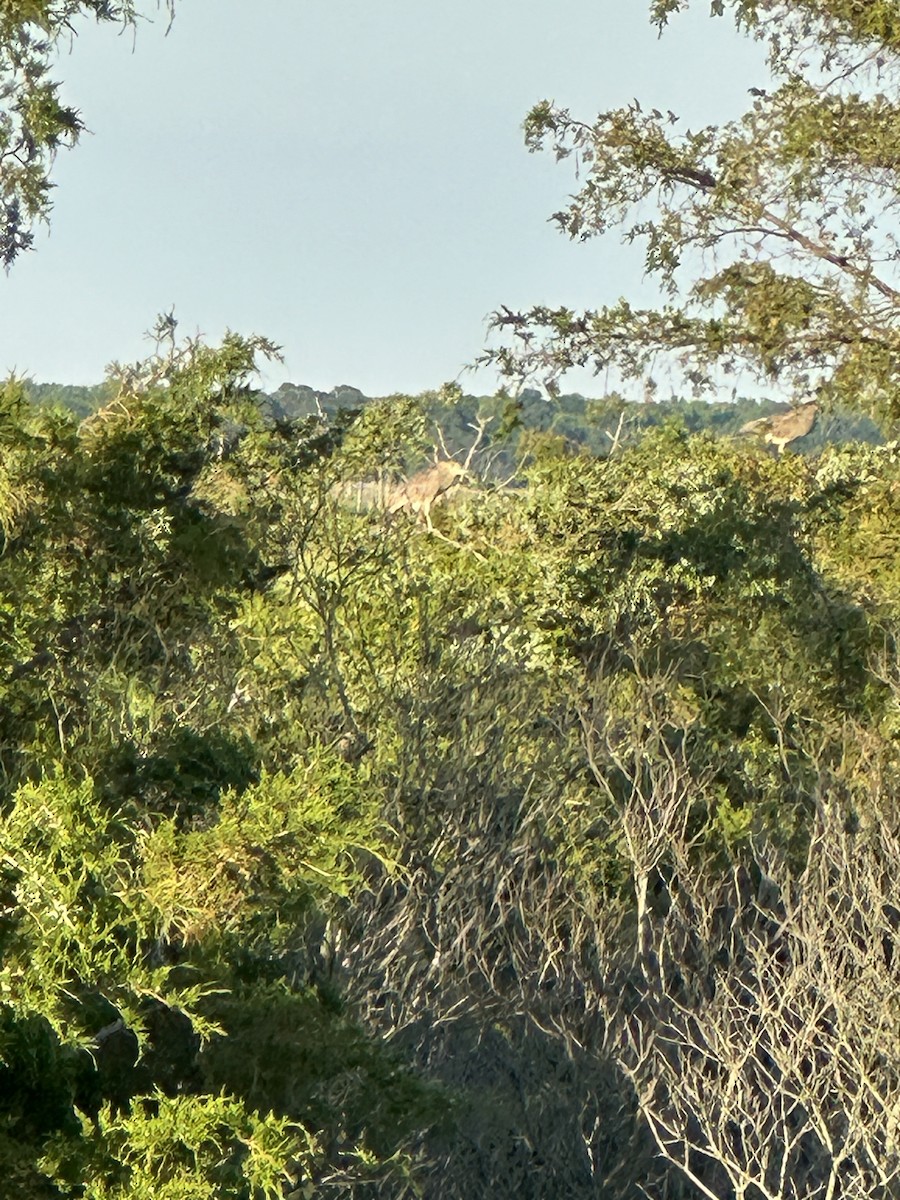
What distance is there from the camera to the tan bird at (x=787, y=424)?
13.6 m

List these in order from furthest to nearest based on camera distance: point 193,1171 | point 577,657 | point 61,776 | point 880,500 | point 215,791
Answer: point 577,657, point 880,500, point 215,791, point 61,776, point 193,1171

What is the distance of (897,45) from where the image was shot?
39.5 feet

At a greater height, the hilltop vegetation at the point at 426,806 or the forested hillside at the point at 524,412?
the forested hillside at the point at 524,412

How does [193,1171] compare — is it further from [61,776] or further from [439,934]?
[439,934]

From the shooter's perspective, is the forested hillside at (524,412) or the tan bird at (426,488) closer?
the forested hillside at (524,412)

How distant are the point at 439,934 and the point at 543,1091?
1479 mm

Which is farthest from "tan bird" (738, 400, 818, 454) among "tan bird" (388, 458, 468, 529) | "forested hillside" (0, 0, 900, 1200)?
"tan bird" (388, 458, 468, 529)

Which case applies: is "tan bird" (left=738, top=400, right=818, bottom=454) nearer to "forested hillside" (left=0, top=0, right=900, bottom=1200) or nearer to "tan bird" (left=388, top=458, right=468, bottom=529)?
"forested hillside" (left=0, top=0, right=900, bottom=1200)

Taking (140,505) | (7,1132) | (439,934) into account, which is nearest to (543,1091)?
(439,934)

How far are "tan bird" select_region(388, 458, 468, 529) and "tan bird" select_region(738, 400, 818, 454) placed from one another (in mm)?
2853

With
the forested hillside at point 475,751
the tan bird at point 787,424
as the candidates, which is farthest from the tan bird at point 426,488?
the tan bird at point 787,424

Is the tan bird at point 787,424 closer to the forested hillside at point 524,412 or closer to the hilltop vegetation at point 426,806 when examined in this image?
the forested hillside at point 524,412

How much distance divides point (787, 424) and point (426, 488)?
577 cm

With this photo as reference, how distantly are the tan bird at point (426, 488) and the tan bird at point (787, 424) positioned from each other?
9.36 ft
